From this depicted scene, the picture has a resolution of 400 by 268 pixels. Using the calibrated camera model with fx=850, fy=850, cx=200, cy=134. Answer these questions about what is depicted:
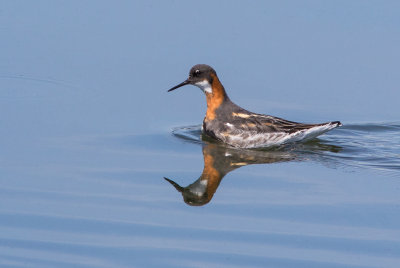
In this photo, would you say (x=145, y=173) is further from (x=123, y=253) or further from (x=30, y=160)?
(x=123, y=253)

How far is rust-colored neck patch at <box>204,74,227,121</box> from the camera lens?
557 inches

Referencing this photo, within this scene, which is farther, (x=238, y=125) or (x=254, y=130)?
(x=238, y=125)

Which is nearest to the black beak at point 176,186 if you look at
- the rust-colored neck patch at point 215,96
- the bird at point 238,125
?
the bird at point 238,125

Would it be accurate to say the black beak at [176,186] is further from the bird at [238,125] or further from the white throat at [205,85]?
the white throat at [205,85]

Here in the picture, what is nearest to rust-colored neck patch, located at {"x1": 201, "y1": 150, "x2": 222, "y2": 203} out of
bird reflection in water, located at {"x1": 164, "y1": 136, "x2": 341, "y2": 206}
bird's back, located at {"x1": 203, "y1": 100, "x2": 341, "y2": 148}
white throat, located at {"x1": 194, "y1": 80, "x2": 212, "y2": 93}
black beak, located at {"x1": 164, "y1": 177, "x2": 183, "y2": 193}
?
bird reflection in water, located at {"x1": 164, "y1": 136, "x2": 341, "y2": 206}

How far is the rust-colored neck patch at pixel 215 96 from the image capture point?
14141 millimetres

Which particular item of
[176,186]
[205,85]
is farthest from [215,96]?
[176,186]

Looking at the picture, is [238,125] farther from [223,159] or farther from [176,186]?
[176,186]

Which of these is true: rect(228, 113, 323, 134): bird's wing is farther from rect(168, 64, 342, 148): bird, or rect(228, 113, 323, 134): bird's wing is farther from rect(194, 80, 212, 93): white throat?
rect(194, 80, 212, 93): white throat

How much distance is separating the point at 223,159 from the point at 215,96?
1.77m

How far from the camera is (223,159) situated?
1279 cm

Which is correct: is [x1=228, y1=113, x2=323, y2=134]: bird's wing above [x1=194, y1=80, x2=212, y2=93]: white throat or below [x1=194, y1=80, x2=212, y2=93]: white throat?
below

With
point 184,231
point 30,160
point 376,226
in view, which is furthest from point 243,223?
point 30,160

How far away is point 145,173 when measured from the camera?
1150 cm
